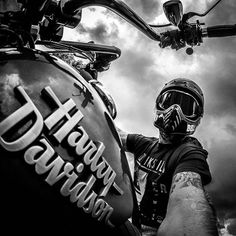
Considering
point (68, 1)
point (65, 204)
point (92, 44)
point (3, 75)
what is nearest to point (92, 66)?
point (92, 44)

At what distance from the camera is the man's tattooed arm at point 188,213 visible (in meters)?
1.11

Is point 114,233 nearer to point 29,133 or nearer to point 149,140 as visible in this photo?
point 29,133

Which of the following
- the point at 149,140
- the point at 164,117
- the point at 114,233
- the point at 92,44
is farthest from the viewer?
the point at 149,140

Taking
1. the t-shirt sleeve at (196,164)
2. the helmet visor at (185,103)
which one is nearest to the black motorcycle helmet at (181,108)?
the helmet visor at (185,103)

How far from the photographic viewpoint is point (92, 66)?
167 centimetres

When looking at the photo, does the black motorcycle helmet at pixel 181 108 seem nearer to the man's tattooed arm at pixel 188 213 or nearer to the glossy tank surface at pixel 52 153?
the man's tattooed arm at pixel 188 213

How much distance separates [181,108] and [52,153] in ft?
5.87

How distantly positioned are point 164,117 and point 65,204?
1.70 m

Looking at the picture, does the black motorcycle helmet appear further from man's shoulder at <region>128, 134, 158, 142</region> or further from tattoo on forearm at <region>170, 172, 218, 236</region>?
tattoo on forearm at <region>170, 172, 218, 236</region>

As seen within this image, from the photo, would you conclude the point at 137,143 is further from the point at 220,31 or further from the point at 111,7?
the point at 111,7

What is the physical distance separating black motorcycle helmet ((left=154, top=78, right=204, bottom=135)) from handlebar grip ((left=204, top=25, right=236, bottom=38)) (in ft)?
3.65

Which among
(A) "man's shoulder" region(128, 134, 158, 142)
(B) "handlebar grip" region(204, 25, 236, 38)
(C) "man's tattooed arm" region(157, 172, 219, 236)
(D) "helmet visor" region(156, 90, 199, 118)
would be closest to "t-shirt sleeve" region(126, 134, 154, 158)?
(A) "man's shoulder" region(128, 134, 158, 142)

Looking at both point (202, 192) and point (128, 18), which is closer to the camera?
point (128, 18)

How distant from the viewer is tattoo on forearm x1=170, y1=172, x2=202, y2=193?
1.48 meters
